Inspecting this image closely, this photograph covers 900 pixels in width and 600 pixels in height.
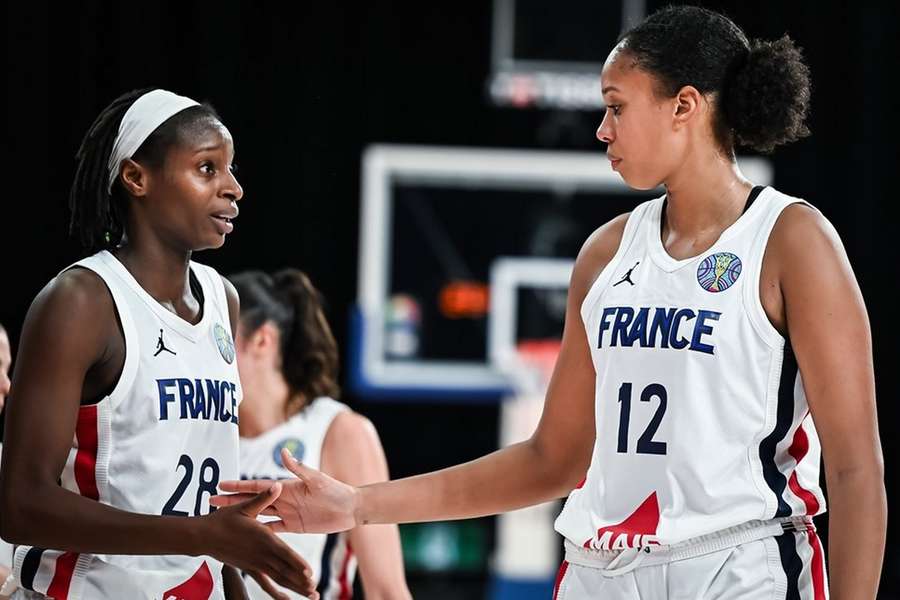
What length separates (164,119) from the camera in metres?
2.44

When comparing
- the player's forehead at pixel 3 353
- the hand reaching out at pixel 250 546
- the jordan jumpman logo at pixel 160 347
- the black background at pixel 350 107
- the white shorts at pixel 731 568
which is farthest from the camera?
the black background at pixel 350 107

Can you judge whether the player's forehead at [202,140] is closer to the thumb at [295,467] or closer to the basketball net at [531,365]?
the thumb at [295,467]

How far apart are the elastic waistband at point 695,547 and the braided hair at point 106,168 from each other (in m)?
1.07

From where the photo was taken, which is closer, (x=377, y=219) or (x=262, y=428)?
(x=262, y=428)

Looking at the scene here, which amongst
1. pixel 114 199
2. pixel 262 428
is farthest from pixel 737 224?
pixel 262 428

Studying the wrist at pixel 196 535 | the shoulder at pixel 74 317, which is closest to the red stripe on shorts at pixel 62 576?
the wrist at pixel 196 535

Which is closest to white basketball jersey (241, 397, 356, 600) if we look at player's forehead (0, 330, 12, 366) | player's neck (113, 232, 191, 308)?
player's forehead (0, 330, 12, 366)

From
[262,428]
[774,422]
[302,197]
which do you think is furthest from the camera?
[302,197]

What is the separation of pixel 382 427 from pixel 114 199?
5.46 m

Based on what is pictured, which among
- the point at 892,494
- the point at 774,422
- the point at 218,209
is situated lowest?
the point at 892,494

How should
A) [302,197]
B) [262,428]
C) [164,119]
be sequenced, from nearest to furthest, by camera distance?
[164,119], [262,428], [302,197]

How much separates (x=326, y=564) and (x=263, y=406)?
0.50m

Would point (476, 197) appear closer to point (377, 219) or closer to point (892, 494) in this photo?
point (377, 219)

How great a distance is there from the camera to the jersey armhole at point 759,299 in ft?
7.47
